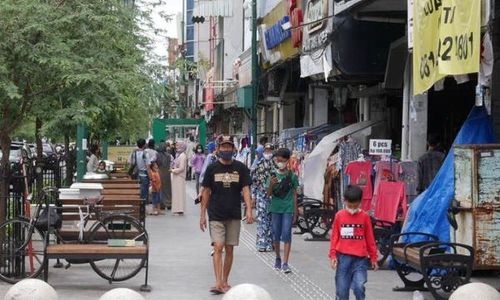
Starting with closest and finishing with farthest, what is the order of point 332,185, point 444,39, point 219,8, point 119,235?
1. point 444,39
2. point 119,235
3. point 332,185
4. point 219,8

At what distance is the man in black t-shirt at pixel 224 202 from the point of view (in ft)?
35.6

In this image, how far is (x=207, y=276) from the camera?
1220 cm

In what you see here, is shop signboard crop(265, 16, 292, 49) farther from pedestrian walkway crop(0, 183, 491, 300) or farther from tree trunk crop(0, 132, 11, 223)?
tree trunk crop(0, 132, 11, 223)

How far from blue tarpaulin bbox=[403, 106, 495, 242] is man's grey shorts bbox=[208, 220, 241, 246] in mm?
2271

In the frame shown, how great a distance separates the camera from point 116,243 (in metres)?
11.0

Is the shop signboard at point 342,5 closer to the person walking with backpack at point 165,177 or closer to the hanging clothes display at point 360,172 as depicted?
the hanging clothes display at point 360,172

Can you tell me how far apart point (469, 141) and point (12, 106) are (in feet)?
19.4

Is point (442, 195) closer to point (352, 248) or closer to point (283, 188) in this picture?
point (283, 188)

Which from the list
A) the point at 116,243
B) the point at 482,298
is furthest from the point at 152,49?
the point at 482,298

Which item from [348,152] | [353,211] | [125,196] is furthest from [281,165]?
[348,152]

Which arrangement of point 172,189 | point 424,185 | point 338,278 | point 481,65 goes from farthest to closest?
point 172,189
point 424,185
point 481,65
point 338,278

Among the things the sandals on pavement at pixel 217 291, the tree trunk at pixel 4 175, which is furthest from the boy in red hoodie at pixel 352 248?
the tree trunk at pixel 4 175

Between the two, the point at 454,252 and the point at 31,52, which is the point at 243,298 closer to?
the point at 454,252

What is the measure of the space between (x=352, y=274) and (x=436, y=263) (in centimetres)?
129
